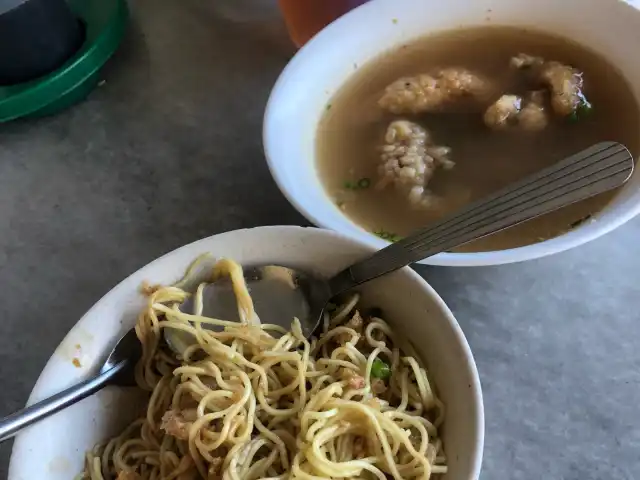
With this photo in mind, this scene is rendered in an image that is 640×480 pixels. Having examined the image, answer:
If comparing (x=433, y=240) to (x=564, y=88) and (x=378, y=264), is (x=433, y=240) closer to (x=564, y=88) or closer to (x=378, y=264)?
(x=378, y=264)

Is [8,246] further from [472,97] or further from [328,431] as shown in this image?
[472,97]

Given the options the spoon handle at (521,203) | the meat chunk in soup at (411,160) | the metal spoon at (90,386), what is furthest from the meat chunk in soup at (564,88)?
the metal spoon at (90,386)

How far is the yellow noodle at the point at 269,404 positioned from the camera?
85 centimetres

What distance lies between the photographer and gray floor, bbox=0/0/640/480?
1000 mm

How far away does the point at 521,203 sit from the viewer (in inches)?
32.9

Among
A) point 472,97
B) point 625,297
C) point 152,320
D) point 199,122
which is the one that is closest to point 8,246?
point 199,122

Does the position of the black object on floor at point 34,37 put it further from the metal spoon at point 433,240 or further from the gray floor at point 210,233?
the metal spoon at point 433,240

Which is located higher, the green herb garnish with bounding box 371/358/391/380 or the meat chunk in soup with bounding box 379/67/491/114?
the meat chunk in soup with bounding box 379/67/491/114

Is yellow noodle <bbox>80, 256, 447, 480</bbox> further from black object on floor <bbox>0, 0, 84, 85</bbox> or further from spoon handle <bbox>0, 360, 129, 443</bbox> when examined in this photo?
black object on floor <bbox>0, 0, 84, 85</bbox>

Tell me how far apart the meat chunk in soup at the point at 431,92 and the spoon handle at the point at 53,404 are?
0.74 metres

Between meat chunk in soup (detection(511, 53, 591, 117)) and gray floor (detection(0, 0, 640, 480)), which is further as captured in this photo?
meat chunk in soup (detection(511, 53, 591, 117))

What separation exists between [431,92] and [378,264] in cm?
56

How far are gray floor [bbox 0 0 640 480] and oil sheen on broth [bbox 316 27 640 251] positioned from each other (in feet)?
0.34

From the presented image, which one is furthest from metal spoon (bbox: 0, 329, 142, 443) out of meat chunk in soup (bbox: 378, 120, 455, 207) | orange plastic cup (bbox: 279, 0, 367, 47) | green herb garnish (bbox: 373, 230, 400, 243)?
orange plastic cup (bbox: 279, 0, 367, 47)
